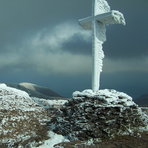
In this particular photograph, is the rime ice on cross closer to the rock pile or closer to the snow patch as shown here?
the rock pile

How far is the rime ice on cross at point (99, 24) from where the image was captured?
3002 cm

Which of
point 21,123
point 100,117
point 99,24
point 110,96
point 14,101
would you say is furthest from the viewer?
point 14,101

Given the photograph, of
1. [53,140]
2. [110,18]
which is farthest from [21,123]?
[110,18]

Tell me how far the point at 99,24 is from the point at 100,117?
10.4m

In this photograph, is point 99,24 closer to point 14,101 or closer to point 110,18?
point 110,18

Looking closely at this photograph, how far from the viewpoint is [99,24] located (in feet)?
104

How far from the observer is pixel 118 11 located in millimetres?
30391

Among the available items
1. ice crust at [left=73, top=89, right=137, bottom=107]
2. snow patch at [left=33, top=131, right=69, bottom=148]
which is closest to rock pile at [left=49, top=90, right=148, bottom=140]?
ice crust at [left=73, top=89, right=137, bottom=107]

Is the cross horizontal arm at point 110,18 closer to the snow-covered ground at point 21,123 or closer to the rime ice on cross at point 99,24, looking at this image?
the rime ice on cross at point 99,24

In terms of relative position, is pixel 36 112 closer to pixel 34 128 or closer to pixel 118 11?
pixel 34 128

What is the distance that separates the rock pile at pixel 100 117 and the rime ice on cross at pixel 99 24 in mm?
2770

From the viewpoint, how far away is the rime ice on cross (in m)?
30.0

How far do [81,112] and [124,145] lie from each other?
5.38m

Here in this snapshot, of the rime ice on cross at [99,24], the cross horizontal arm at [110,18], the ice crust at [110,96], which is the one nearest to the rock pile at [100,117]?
the ice crust at [110,96]
